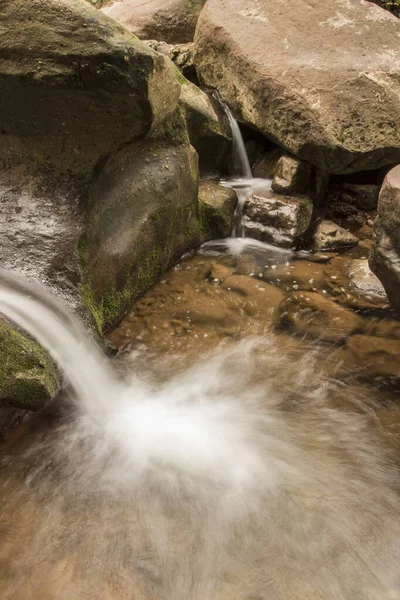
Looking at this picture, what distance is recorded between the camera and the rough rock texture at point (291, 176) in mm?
5793

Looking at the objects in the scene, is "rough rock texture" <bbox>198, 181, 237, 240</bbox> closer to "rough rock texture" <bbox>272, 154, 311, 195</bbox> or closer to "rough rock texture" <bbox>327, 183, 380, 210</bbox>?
"rough rock texture" <bbox>272, 154, 311, 195</bbox>

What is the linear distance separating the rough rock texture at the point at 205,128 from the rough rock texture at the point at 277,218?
99 cm

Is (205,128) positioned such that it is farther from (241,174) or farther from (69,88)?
(69,88)

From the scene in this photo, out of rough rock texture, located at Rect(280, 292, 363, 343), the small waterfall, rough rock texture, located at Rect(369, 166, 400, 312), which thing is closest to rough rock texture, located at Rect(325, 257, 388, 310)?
rough rock texture, located at Rect(280, 292, 363, 343)

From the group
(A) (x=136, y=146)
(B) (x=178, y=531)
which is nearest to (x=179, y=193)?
(A) (x=136, y=146)

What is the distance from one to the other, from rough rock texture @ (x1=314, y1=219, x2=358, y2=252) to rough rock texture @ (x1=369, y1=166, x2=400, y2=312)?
1.86 metres

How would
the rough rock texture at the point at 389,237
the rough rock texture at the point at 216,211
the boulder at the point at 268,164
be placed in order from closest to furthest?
the rough rock texture at the point at 389,237
the rough rock texture at the point at 216,211
the boulder at the point at 268,164

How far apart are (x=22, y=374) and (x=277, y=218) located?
147 inches

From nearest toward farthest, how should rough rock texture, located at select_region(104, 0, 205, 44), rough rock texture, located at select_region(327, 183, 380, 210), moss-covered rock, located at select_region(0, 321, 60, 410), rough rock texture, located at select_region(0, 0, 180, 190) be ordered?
moss-covered rock, located at select_region(0, 321, 60, 410), rough rock texture, located at select_region(0, 0, 180, 190), rough rock texture, located at select_region(327, 183, 380, 210), rough rock texture, located at select_region(104, 0, 205, 44)

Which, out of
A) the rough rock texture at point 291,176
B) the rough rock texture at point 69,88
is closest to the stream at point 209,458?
the rough rock texture at point 69,88

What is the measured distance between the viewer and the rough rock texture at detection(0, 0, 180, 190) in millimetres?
3133

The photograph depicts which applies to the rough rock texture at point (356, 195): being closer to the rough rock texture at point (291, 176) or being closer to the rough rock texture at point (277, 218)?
the rough rock texture at point (291, 176)

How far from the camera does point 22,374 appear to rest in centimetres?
275

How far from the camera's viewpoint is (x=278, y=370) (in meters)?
3.57
